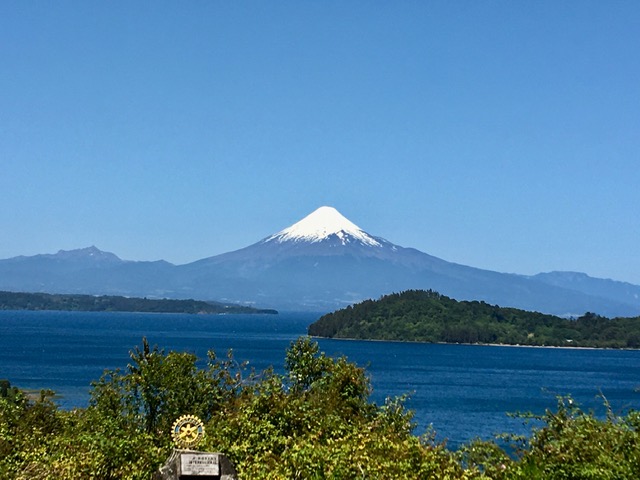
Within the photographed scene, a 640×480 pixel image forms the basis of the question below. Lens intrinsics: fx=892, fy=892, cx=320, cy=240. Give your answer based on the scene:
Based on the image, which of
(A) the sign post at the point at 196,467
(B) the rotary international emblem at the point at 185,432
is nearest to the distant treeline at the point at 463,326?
(B) the rotary international emblem at the point at 185,432

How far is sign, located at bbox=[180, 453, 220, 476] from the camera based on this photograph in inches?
459

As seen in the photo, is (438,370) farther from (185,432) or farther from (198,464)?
(198,464)

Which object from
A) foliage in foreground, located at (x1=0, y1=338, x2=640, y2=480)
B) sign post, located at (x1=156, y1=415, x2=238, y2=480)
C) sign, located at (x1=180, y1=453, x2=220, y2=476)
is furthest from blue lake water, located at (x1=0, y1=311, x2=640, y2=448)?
sign, located at (x1=180, y1=453, x2=220, y2=476)

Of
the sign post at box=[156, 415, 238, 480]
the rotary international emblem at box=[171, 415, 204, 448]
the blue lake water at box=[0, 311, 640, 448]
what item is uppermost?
the rotary international emblem at box=[171, 415, 204, 448]

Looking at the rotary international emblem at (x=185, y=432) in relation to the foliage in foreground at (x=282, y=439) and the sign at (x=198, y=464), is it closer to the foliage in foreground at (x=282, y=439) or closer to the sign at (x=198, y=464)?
the sign at (x=198, y=464)

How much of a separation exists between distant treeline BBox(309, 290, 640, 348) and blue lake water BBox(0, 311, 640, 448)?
270 inches

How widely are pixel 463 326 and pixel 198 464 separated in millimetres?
137966

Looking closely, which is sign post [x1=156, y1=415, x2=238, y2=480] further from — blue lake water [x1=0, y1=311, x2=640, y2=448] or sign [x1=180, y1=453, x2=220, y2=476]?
blue lake water [x1=0, y1=311, x2=640, y2=448]

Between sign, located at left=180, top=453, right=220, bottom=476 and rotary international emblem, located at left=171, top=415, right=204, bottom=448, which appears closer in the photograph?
sign, located at left=180, top=453, right=220, bottom=476

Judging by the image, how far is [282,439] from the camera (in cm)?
1352

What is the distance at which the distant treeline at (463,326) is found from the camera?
475ft

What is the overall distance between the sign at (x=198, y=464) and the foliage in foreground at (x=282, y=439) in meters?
0.55

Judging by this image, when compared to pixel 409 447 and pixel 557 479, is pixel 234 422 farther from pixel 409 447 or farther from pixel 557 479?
pixel 557 479

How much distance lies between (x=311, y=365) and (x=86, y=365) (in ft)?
207
